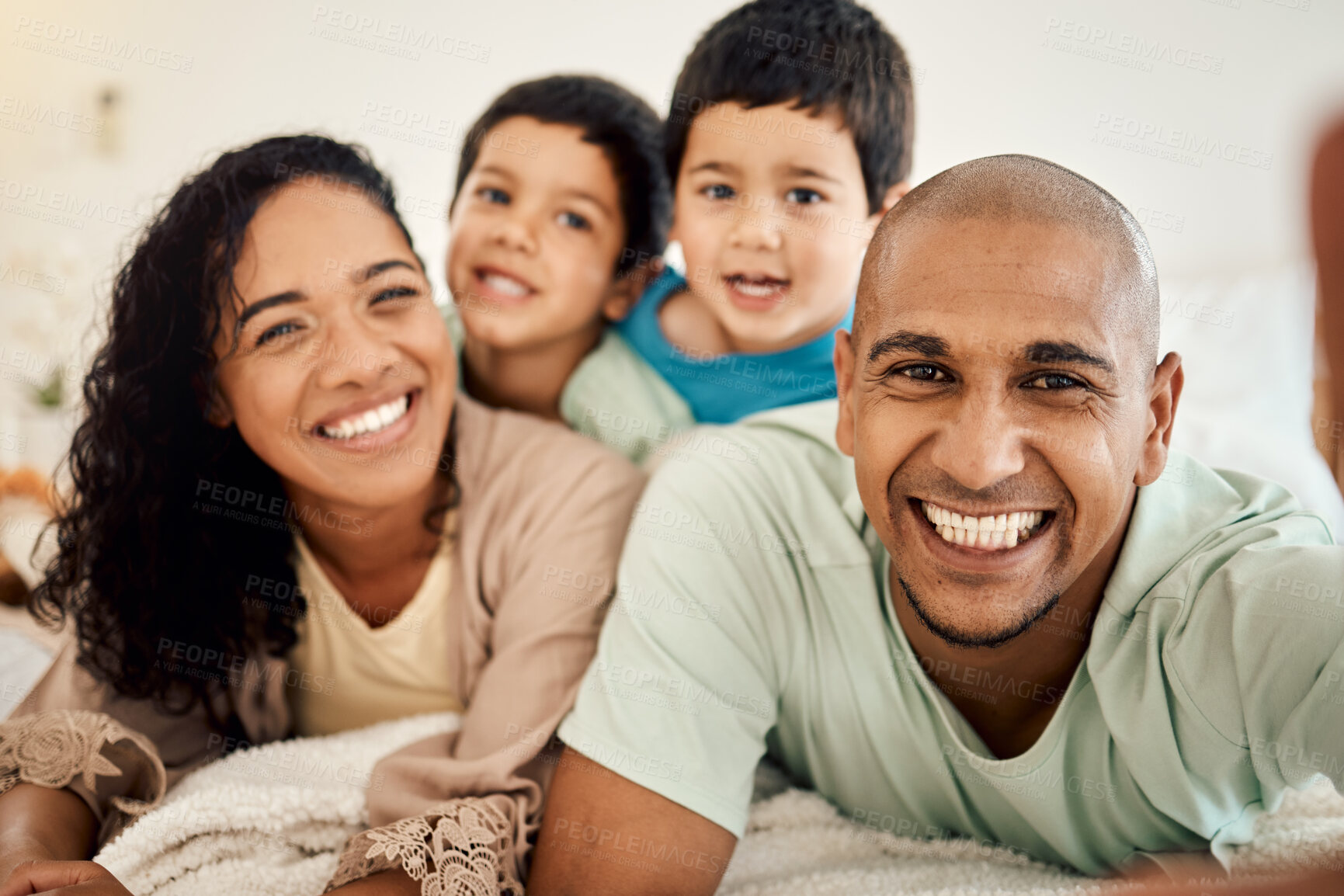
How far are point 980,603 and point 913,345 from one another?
0.28 m

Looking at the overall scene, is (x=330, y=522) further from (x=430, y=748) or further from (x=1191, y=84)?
(x=1191, y=84)

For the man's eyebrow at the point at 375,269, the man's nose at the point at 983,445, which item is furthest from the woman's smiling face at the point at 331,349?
the man's nose at the point at 983,445

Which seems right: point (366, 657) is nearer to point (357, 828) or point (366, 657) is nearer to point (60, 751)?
point (357, 828)

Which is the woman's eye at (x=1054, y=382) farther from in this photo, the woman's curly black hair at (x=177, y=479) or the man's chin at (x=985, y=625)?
the woman's curly black hair at (x=177, y=479)

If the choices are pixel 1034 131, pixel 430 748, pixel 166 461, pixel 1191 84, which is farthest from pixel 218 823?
pixel 1191 84

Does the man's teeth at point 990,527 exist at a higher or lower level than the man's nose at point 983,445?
lower

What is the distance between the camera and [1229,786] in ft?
3.43

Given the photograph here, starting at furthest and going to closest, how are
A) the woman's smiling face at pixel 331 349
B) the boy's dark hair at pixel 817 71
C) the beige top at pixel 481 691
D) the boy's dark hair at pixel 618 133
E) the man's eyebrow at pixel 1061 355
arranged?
the boy's dark hair at pixel 618 133, the boy's dark hair at pixel 817 71, the woman's smiling face at pixel 331 349, the beige top at pixel 481 691, the man's eyebrow at pixel 1061 355

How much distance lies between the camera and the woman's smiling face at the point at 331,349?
1.29m

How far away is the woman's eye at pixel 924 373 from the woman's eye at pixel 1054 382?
9cm

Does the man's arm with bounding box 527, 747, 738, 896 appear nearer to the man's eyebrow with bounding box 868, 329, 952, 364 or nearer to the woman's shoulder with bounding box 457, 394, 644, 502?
the woman's shoulder with bounding box 457, 394, 644, 502

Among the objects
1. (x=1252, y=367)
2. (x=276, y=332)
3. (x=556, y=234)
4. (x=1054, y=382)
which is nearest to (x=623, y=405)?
(x=556, y=234)

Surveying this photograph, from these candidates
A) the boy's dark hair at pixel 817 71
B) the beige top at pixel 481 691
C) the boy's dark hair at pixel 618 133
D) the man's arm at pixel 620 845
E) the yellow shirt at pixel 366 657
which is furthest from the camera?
the boy's dark hair at pixel 618 133

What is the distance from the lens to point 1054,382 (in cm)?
98
